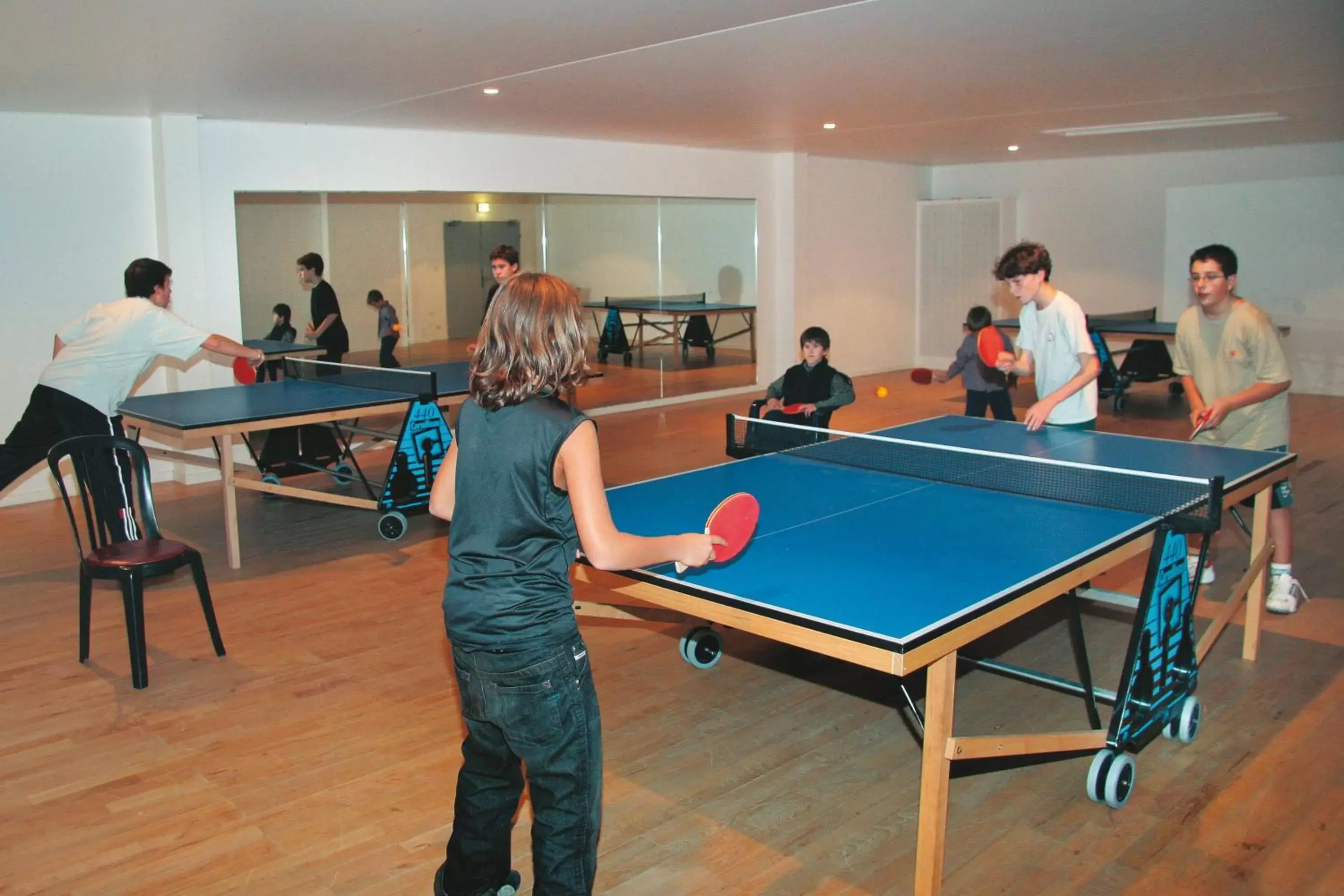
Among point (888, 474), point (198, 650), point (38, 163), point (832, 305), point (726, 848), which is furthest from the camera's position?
point (832, 305)

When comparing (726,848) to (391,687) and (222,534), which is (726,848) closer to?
(391,687)

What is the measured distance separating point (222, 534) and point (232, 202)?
2.72 m

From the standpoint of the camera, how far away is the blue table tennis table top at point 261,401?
5188 mm

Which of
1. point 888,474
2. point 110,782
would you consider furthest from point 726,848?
point 110,782

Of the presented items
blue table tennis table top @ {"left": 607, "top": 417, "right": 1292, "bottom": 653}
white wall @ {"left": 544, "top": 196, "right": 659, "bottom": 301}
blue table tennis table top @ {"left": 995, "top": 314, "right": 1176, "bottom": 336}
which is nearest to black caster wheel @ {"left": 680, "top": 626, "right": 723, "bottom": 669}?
blue table tennis table top @ {"left": 607, "top": 417, "right": 1292, "bottom": 653}

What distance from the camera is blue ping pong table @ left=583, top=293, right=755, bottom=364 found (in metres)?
10.8

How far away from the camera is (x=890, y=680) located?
3973 millimetres

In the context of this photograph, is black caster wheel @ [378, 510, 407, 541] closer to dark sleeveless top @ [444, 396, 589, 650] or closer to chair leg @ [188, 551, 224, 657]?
chair leg @ [188, 551, 224, 657]

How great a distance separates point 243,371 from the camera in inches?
238

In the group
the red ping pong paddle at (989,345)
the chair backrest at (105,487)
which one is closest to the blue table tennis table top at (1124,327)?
the red ping pong paddle at (989,345)

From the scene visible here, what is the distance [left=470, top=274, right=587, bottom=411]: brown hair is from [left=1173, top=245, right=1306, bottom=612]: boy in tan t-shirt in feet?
9.76

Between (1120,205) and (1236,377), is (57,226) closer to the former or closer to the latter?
(1236,377)

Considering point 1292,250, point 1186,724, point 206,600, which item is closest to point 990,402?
point 1186,724

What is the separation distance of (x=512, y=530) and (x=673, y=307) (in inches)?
356
